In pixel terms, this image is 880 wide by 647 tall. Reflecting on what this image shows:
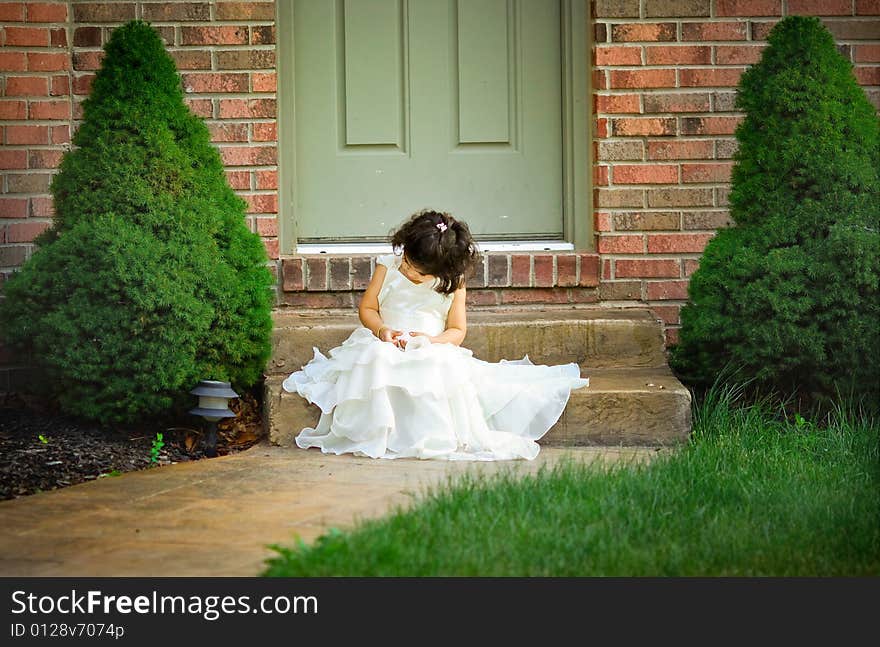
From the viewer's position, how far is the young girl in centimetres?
474

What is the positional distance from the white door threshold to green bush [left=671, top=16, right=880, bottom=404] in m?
0.96

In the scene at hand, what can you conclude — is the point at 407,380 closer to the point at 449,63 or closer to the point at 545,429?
the point at 545,429

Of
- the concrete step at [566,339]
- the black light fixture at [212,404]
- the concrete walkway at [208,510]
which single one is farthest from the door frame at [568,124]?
the concrete walkway at [208,510]

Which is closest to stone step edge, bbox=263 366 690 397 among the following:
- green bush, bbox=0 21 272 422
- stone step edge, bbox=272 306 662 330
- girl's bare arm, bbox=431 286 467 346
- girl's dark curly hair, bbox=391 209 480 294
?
stone step edge, bbox=272 306 662 330

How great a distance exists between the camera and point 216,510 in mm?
3781

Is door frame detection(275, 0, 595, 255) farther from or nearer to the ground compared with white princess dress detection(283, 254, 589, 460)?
farther from the ground

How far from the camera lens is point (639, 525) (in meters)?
3.43

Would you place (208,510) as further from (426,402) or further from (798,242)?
(798,242)

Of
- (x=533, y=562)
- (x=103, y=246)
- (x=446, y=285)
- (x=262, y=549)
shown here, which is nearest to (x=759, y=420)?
(x=446, y=285)

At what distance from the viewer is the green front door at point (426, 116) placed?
239 inches

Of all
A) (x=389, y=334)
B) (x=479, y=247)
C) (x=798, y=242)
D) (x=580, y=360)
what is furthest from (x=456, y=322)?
(x=798, y=242)

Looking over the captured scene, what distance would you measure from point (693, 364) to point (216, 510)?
8.73 feet

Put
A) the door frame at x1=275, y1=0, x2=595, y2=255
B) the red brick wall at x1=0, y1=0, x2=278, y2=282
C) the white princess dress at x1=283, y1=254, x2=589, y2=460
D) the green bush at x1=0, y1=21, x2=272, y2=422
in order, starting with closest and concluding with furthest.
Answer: the white princess dress at x1=283, y1=254, x2=589, y2=460
the green bush at x1=0, y1=21, x2=272, y2=422
the red brick wall at x1=0, y1=0, x2=278, y2=282
the door frame at x1=275, y1=0, x2=595, y2=255

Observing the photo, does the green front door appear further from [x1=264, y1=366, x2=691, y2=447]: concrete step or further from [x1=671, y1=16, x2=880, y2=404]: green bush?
[x1=264, y1=366, x2=691, y2=447]: concrete step
